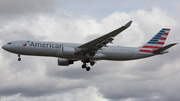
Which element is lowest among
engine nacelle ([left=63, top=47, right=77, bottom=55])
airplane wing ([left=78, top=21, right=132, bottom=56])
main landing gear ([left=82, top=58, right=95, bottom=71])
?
main landing gear ([left=82, top=58, right=95, bottom=71])

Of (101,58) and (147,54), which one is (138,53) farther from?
(101,58)

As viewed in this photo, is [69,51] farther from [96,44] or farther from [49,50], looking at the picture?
[96,44]

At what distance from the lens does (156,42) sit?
46312mm

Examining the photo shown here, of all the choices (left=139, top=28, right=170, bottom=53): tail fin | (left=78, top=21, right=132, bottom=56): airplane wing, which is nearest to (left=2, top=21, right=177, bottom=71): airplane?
(left=78, top=21, right=132, bottom=56): airplane wing

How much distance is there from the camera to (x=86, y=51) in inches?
1598

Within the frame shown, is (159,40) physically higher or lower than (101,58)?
higher

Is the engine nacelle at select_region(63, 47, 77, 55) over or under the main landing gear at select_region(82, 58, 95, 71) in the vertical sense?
over

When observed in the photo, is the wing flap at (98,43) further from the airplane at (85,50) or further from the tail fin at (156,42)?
the tail fin at (156,42)

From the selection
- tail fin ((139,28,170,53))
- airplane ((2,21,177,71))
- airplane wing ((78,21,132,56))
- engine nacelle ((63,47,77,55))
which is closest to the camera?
airplane wing ((78,21,132,56))

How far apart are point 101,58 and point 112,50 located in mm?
2096

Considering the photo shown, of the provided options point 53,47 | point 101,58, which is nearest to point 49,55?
point 53,47

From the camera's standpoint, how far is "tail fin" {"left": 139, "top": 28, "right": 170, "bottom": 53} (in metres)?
44.8

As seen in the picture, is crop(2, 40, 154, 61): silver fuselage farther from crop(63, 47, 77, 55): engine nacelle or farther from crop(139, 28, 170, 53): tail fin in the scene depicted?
crop(139, 28, 170, 53): tail fin

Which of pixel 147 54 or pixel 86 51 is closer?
pixel 86 51
